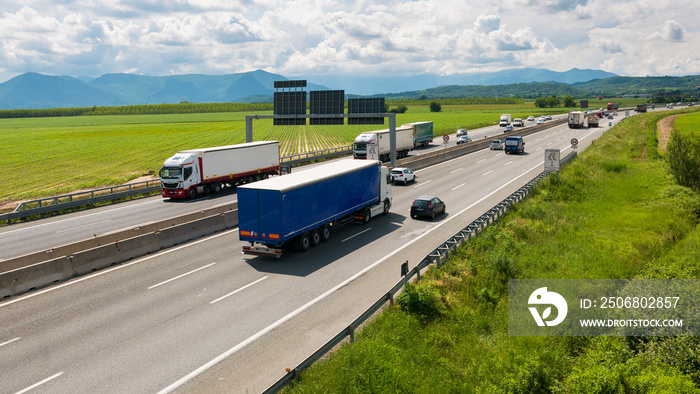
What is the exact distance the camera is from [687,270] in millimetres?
15297

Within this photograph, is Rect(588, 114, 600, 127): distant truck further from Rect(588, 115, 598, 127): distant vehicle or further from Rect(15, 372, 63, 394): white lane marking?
Rect(15, 372, 63, 394): white lane marking

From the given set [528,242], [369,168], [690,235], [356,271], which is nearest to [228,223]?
[369,168]

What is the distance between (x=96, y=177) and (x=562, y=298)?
1966 inches

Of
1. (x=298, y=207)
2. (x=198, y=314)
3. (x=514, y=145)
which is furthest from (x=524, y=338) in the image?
(x=514, y=145)

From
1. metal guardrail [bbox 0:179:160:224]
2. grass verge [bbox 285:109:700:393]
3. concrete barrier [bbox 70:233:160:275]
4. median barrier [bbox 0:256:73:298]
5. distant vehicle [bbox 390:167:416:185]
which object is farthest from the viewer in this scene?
distant vehicle [bbox 390:167:416:185]

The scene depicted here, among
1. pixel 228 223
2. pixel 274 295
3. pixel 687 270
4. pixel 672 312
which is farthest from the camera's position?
pixel 228 223

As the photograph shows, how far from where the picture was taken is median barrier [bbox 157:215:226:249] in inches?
894

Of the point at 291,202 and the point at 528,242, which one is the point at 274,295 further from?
the point at 528,242

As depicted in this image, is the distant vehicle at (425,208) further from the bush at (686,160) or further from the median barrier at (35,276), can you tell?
the bush at (686,160)

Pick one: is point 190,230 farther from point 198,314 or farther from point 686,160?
point 686,160

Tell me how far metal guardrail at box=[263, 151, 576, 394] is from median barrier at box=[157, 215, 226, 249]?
38.9 ft

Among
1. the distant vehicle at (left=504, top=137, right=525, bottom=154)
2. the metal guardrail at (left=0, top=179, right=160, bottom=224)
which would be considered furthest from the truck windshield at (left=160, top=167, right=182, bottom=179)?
the distant vehicle at (left=504, top=137, right=525, bottom=154)

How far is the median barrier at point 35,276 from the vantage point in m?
17.0

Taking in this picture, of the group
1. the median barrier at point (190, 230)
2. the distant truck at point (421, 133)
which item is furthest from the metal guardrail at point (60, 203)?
the distant truck at point (421, 133)
